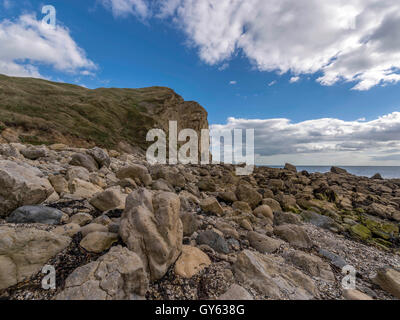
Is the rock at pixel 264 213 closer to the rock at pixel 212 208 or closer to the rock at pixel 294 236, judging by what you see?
the rock at pixel 294 236

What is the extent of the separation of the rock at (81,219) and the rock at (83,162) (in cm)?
421

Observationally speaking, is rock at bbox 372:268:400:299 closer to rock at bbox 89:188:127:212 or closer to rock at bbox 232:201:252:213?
rock at bbox 232:201:252:213

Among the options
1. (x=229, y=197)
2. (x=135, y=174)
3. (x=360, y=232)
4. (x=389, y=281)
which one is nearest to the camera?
(x=389, y=281)

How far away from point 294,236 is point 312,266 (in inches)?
71.4

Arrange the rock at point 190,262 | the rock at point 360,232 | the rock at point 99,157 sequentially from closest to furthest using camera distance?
the rock at point 190,262 < the rock at point 360,232 < the rock at point 99,157

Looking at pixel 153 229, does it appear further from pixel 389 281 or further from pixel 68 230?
pixel 389 281

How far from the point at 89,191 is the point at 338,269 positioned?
24.2 feet

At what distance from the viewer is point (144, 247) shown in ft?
9.80

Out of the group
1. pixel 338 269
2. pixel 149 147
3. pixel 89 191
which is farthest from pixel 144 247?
pixel 149 147

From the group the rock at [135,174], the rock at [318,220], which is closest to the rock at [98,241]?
the rock at [135,174]

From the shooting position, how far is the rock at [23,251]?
242 cm

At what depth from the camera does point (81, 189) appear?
5.35 metres

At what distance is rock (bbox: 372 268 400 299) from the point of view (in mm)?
3775

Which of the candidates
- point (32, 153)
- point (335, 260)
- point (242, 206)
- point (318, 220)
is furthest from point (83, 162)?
point (318, 220)
